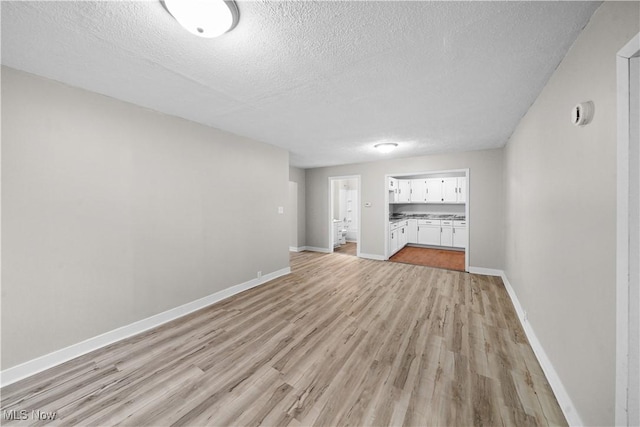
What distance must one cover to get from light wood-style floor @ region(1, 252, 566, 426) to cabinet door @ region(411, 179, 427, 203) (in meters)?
4.47

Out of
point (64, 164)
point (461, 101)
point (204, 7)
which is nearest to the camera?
point (204, 7)

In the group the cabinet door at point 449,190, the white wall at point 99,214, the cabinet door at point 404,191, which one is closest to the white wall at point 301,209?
the cabinet door at point 404,191

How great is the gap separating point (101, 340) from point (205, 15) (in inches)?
115

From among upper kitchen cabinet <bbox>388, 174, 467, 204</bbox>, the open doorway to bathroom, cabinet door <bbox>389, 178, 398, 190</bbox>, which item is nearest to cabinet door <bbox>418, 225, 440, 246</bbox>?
upper kitchen cabinet <bbox>388, 174, 467, 204</bbox>

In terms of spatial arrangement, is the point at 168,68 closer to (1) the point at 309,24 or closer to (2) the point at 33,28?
(2) the point at 33,28

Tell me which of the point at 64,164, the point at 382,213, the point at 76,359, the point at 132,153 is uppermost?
the point at 132,153

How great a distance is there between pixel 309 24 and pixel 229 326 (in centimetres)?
286

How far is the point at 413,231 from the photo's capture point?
711 cm

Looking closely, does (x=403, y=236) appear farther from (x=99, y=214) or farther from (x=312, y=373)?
(x=99, y=214)

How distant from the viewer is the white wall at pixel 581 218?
1.06 m

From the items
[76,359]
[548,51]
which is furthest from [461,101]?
[76,359]

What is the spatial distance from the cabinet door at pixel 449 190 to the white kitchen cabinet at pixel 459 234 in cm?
69

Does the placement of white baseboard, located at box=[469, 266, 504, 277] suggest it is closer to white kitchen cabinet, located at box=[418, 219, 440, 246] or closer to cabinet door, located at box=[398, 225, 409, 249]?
cabinet door, located at box=[398, 225, 409, 249]

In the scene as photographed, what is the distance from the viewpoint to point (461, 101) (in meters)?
2.34
